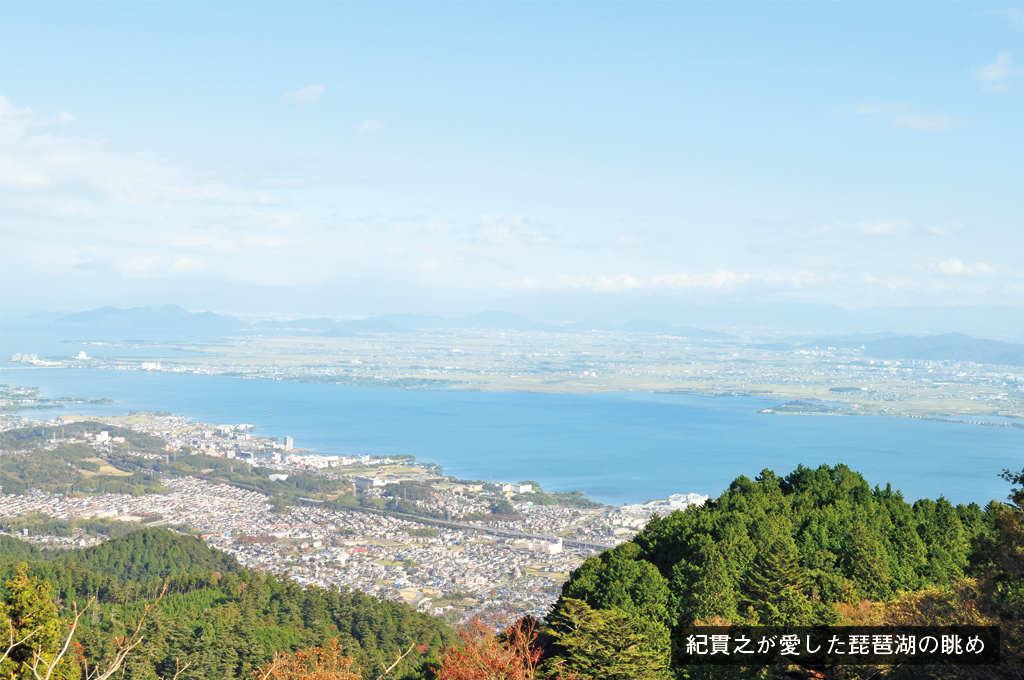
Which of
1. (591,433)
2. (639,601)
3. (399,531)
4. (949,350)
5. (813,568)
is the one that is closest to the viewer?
(639,601)

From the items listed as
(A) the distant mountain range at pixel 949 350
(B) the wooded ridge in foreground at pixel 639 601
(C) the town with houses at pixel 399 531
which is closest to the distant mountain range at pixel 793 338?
(A) the distant mountain range at pixel 949 350

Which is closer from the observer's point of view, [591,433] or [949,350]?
[591,433]

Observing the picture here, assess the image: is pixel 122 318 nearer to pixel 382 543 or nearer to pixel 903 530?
pixel 382 543

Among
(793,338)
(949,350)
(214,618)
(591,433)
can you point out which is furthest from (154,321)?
(214,618)

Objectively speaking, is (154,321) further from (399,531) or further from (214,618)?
(214,618)

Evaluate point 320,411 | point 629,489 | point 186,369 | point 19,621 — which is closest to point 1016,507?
point 19,621

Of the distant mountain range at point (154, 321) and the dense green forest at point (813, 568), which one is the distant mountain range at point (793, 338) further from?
the dense green forest at point (813, 568)

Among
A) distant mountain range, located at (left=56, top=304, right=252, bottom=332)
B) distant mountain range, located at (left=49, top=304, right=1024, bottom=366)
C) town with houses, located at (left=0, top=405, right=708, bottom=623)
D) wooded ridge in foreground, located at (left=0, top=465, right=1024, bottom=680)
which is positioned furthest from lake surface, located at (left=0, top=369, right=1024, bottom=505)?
distant mountain range, located at (left=56, top=304, right=252, bottom=332)

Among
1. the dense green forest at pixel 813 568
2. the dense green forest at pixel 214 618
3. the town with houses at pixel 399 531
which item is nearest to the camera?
the dense green forest at pixel 813 568
